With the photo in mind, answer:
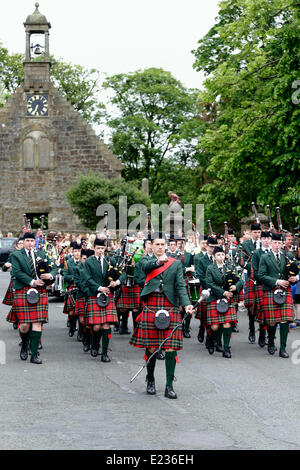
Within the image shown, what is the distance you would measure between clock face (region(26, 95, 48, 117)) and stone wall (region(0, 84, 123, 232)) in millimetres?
268

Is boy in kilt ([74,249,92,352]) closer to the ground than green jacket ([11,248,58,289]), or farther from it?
closer to the ground

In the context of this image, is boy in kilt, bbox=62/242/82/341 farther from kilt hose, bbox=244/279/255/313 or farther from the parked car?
the parked car

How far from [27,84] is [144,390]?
33.7m

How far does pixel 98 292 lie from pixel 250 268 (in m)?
3.60

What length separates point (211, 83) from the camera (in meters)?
22.9

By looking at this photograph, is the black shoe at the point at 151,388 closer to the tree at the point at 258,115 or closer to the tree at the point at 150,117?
the tree at the point at 258,115

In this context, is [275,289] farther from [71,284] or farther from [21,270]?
[71,284]

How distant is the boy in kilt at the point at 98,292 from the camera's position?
983 cm

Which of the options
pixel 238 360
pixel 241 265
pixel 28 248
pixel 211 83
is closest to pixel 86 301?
pixel 28 248

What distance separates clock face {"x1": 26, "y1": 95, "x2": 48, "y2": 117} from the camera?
39656 millimetres

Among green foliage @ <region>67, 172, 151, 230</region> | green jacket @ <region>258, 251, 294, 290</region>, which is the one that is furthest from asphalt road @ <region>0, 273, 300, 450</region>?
green foliage @ <region>67, 172, 151, 230</region>

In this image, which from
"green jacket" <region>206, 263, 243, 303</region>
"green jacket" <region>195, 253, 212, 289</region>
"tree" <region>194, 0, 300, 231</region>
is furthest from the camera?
"tree" <region>194, 0, 300, 231</region>

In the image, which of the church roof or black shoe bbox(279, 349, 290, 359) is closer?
black shoe bbox(279, 349, 290, 359)

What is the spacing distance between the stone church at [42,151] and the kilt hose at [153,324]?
3166 cm
